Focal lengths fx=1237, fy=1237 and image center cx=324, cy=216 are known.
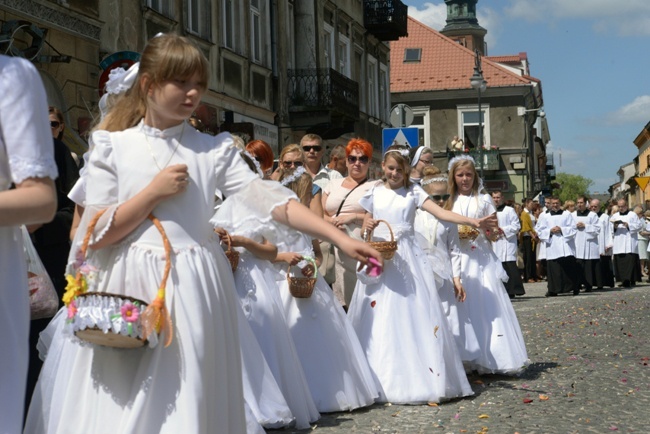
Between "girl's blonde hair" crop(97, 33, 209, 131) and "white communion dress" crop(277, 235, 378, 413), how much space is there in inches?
153

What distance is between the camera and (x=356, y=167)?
1046 cm

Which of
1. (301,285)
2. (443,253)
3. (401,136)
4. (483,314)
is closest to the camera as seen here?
(301,285)

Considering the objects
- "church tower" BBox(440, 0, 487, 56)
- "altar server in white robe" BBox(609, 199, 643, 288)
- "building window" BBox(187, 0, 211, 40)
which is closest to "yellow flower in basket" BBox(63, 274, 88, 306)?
"building window" BBox(187, 0, 211, 40)

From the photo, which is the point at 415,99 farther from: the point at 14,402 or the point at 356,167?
the point at 14,402

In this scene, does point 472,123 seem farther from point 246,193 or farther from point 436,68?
point 246,193

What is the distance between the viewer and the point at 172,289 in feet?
14.4

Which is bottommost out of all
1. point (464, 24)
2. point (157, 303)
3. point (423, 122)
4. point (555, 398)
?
point (555, 398)

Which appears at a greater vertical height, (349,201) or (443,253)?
(349,201)

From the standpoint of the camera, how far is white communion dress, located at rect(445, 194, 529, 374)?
34.7 ft

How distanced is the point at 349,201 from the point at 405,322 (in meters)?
1.51

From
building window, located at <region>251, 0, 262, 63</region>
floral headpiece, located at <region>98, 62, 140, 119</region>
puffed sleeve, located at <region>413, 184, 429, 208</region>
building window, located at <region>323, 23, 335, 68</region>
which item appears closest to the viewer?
floral headpiece, located at <region>98, 62, 140, 119</region>

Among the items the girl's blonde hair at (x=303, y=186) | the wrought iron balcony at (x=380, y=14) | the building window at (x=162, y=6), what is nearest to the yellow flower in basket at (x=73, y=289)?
the girl's blonde hair at (x=303, y=186)

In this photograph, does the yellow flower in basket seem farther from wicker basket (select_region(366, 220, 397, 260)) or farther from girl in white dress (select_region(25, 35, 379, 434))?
wicker basket (select_region(366, 220, 397, 260))

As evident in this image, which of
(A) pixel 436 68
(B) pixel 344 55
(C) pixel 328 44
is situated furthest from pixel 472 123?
(C) pixel 328 44
